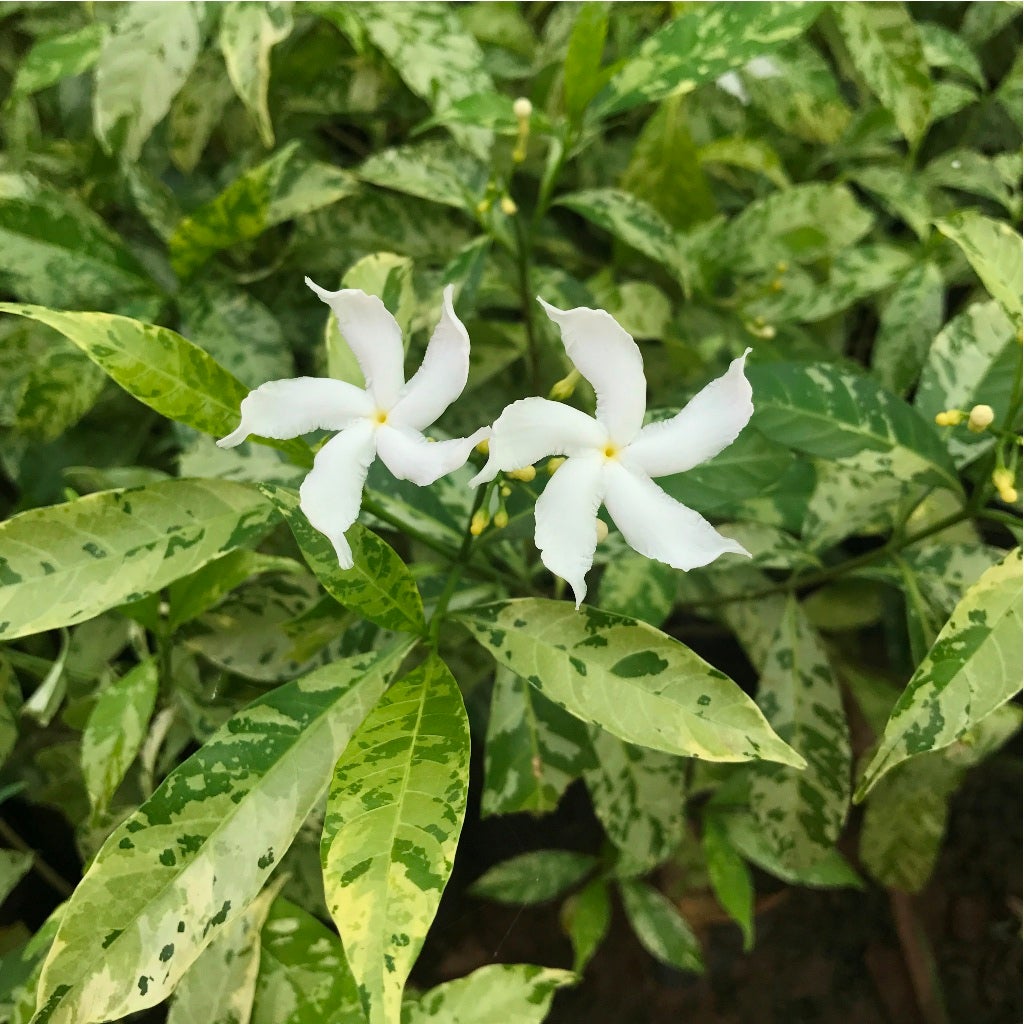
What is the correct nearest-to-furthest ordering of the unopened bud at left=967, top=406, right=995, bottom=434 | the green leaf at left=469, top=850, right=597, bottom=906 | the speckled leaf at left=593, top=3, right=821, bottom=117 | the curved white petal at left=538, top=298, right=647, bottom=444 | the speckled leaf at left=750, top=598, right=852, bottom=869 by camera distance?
1. the curved white petal at left=538, top=298, right=647, bottom=444
2. the unopened bud at left=967, top=406, right=995, bottom=434
3. the speckled leaf at left=593, top=3, right=821, bottom=117
4. the speckled leaf at left=750, top=598, right=852, bottom=869
5. the green leaf at left=469, top=850, right=597, bottom=906

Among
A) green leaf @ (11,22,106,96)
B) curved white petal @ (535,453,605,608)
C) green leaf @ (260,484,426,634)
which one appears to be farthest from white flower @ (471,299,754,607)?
green leaf @ (11,22,106,96)

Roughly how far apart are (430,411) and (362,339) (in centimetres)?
5

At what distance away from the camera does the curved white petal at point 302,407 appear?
41cm

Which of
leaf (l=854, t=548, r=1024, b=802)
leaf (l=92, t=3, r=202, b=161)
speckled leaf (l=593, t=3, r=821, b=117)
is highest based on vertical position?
leaf (l=92, t=3, r=202, b=161)

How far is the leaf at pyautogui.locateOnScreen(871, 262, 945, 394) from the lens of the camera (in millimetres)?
828

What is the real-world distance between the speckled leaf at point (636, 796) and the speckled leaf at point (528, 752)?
103 millimetres

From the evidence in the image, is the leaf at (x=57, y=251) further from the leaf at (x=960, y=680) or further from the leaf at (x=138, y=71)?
the leaf at (x=960, y=680)

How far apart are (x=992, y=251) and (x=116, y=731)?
0.70 metres

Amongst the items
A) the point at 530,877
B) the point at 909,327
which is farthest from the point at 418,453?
the point at 530,877

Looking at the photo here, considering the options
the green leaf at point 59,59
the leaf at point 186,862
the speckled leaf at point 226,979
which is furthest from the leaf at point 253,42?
the speckled leaf at point 226,979

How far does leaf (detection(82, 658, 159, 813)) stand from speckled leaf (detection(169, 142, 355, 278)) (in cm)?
38

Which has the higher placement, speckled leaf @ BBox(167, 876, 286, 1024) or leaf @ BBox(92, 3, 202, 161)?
leaf @ BBox(92, 3, 202, 161)

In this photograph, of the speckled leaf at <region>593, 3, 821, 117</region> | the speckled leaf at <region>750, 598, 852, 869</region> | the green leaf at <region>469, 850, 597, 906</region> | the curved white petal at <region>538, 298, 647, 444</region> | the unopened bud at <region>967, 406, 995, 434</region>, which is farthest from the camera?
the green leaf at <region>469, 850, 597, 906</region>

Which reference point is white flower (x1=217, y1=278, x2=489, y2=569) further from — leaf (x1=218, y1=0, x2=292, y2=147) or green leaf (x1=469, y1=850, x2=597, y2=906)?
green leaf (x1=469, y1=850, x2=597, y2=906)
